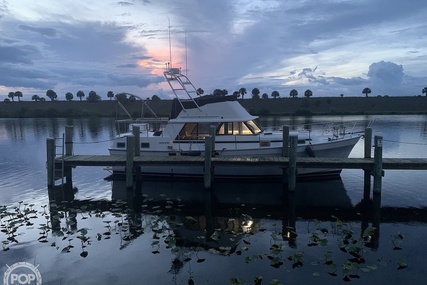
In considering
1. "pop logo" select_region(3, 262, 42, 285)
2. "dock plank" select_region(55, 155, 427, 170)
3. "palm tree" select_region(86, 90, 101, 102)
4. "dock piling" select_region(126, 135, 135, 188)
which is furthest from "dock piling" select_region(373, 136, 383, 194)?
"palm tree" select_region(86, 90, 101, 102)

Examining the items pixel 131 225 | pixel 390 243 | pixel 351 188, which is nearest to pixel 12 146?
pixel 131 225

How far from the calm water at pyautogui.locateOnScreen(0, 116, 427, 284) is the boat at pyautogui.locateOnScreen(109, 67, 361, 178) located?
747 mm

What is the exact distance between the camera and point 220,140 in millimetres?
16391

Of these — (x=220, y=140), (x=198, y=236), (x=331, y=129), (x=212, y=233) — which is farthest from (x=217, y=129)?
(x=331, y=129)

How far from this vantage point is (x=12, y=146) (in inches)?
1262

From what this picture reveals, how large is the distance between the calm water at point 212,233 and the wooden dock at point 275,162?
38.9 inches

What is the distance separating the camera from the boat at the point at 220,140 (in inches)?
629

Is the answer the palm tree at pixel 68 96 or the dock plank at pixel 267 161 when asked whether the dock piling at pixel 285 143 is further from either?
the palm tree at pixel 68 96

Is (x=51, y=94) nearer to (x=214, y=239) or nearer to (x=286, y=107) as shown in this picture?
(x=286, y=107)

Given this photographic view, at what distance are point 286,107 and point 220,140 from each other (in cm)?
7654

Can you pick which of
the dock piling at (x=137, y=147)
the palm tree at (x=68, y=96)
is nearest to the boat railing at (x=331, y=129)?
the dock piling at (x=137, y=147)

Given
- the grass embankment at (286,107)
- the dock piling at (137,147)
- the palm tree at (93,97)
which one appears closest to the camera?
the dock piling at (137,147)

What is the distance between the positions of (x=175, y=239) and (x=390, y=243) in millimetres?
6426

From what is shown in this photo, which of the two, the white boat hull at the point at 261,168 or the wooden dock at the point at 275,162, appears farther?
the white boat hull at the point at 261,168
